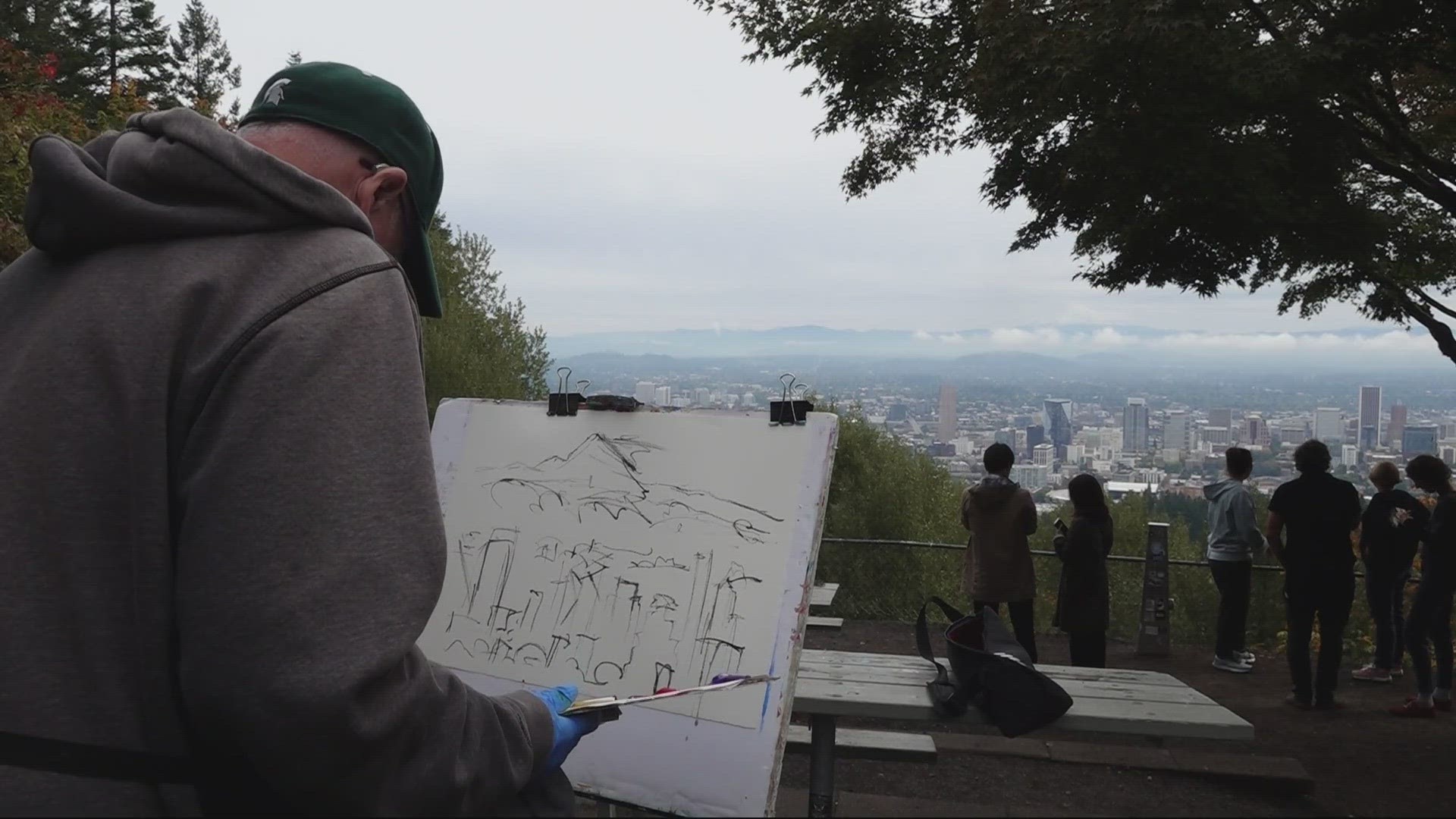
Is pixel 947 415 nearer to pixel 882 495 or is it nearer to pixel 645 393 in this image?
pixel 882 495

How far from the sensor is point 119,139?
4.02 feet

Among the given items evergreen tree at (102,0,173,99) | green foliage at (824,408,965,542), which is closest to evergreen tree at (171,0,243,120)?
evergreen tree at (102,0,173,99)

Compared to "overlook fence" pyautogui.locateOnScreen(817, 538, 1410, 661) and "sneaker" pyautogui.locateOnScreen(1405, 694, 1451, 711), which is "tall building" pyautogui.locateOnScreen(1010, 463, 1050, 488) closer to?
"overlook fence" pyautogui.locateOnScreen(817, 538, 1410, 661)

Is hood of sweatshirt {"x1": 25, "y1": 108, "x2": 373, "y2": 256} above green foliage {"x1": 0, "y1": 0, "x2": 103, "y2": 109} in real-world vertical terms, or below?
below

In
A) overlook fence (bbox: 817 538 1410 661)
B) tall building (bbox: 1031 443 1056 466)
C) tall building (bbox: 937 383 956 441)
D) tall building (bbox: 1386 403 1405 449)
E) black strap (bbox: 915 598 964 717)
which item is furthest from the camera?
tall building (bbox: 937 383 956 441)

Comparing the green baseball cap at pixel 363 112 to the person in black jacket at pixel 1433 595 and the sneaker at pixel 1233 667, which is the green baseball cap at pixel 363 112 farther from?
the sneaker at pixel 1233 667

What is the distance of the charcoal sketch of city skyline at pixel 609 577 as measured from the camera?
8.80ft

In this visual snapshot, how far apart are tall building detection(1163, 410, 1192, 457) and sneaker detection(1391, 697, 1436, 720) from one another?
39.1 ft

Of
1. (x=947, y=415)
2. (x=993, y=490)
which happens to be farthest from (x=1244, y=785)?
(x=947, y=415)

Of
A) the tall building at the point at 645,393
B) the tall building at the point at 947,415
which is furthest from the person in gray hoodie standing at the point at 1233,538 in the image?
the tall building at the point at 947,415

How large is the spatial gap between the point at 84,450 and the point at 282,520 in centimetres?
25

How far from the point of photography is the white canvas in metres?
2.55

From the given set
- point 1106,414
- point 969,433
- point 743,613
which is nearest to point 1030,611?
point 743,613

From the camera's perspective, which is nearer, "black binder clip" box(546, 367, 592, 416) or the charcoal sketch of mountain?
the charcoal sketch of mountain
